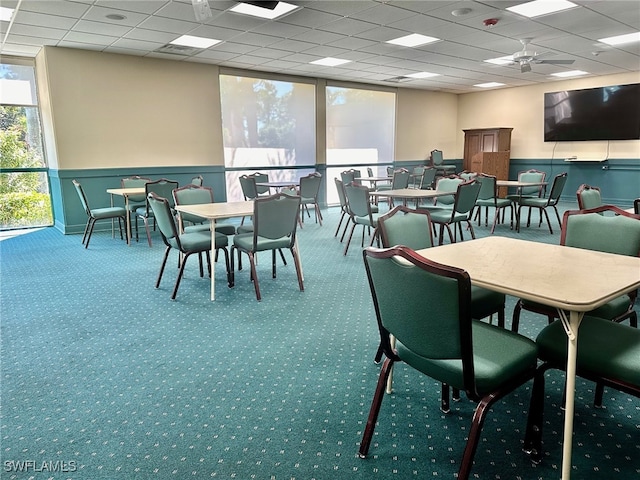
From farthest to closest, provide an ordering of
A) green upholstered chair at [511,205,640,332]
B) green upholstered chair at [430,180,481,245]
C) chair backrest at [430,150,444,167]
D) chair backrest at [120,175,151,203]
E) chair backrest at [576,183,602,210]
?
1. chair backrest at [430,150,444,167]
2. chair backrest at [120,175,151,203]
3. green upholstered chair at [430,180,481,245]
4. chair backrest at [576,183,602,210]
5. green upholstered chair at [511,205,640,332]

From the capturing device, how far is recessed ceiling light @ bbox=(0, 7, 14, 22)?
4594 millimetres

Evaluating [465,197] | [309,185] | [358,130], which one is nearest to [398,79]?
[358,130]

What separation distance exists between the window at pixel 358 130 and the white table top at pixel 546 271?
7599mm

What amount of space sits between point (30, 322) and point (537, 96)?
10.7m

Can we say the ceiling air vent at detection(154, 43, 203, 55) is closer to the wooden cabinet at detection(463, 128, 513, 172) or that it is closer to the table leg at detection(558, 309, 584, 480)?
the table leg at detection(558, 309, 584, 480)

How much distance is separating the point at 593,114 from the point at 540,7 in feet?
17.9

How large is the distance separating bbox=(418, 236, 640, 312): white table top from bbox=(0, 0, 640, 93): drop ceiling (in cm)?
342

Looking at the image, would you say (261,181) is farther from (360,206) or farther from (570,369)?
(570,369)

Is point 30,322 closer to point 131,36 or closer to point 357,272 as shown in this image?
point 357,272

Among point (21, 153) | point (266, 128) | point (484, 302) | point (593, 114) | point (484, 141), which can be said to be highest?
point (593, 114)

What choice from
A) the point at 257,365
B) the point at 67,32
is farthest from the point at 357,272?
the point at 67,32

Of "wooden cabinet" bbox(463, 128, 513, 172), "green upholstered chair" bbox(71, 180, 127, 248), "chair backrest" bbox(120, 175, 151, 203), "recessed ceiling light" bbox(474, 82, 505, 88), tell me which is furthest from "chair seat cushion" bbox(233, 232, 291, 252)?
Result: "wooden cabinet" bbox(463, 128, 513, 172)

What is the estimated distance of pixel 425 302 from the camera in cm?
140

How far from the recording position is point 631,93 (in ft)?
28.1
